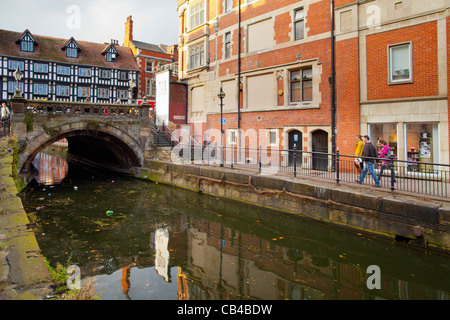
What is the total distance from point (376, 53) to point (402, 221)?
7657 mm

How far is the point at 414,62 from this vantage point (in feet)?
37.7

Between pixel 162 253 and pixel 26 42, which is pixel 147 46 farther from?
pixel 162 253

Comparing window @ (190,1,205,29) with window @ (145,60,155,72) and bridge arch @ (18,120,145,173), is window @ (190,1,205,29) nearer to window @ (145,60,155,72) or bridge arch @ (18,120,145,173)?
bridge arch @ (18,120,145,173)

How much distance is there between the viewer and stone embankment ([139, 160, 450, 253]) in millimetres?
7234

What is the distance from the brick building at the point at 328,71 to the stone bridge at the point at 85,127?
4.50m

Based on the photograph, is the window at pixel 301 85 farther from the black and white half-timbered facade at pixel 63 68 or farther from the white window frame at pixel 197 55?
the black and white half-timbered facade at pixel 63 68

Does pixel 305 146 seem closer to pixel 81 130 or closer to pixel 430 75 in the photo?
pixel 430 75

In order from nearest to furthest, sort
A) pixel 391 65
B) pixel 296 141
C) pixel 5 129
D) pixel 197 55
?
1. pixel 391 65
2. pixel 296 141
3. pixel 5 129
4. pixel 197 55

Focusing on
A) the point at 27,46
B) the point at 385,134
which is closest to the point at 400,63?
the point at 385,134

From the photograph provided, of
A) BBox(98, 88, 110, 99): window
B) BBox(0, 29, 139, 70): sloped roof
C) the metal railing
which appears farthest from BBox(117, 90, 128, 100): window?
the metal railing

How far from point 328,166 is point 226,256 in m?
7.70

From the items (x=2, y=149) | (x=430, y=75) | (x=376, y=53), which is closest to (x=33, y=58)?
(x=2, y=149)

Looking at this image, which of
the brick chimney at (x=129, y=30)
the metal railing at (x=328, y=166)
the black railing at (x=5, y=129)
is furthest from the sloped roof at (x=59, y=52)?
the metal railing at (x=328, y=166)

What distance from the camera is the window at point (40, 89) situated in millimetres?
33853
